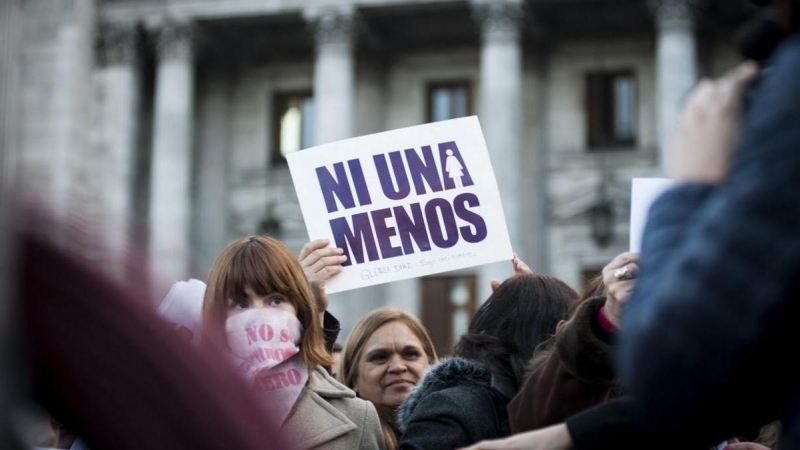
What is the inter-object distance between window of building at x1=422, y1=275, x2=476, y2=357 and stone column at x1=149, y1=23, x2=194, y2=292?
5525 millimetres

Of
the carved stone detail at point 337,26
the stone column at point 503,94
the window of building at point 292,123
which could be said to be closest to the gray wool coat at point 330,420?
the stone column at point 503,94

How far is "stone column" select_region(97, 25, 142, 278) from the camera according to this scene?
2820 centimetres

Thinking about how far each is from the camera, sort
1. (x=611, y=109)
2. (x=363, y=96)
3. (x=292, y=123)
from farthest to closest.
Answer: (x=292, y=123) < (x=363, y=96) < (x=611, y=109)

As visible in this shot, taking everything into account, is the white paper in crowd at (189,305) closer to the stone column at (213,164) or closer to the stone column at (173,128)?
the stone column at (173,128)

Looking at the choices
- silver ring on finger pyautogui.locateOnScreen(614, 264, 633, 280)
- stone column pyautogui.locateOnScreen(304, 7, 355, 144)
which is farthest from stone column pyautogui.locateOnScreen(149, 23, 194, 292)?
silver ring on finger pyautogui.locateOnScreen(614, 264, 633, 280)

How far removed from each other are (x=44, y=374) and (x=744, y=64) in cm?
114

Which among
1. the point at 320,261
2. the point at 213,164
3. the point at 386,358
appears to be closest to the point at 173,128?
the point at 213,164

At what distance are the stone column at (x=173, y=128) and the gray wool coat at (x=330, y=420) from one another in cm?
2369

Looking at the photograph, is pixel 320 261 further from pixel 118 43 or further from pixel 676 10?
pixel 118 43

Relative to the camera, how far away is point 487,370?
12.8ft

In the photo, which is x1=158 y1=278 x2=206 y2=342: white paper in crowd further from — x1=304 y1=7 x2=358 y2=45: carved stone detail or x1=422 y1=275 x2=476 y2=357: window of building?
x1=304 y1=7 x2=358 y2=45: carved stone detail

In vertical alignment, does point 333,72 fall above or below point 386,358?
above

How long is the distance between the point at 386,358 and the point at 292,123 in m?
24.0

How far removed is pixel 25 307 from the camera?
1489 millimetres
